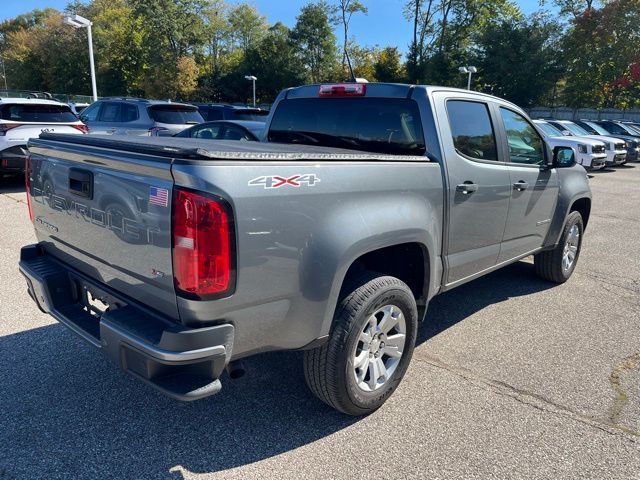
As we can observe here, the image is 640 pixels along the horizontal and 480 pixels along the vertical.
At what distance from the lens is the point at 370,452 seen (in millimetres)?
2627

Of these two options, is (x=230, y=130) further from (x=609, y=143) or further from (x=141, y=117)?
(x=609, y=143)

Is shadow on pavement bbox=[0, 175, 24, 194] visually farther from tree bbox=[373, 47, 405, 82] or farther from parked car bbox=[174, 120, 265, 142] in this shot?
tree bbox=[373, 47, 405, 82]

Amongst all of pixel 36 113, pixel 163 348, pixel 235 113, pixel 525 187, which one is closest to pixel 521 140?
pixel 525 187

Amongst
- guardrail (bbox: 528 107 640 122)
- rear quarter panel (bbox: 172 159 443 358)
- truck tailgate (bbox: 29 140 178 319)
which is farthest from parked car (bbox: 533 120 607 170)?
guardrail (bbox: 528 107 640 122)

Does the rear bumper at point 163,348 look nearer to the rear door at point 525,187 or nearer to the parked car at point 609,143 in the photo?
the rear door at point 525,187

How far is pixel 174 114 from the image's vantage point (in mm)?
12570

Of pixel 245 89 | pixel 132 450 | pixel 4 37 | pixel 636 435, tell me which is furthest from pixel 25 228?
pixel 4 37

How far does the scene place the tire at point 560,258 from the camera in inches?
204

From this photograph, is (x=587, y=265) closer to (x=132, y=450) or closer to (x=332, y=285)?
(x=332, y=285)

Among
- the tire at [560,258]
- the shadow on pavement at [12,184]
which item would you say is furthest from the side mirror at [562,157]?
the shadow on pavement at [12,184]

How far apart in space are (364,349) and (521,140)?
102 inches

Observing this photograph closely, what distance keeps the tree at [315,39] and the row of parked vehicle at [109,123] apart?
140 ft

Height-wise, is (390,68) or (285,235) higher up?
(390,68)

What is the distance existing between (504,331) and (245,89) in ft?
168
